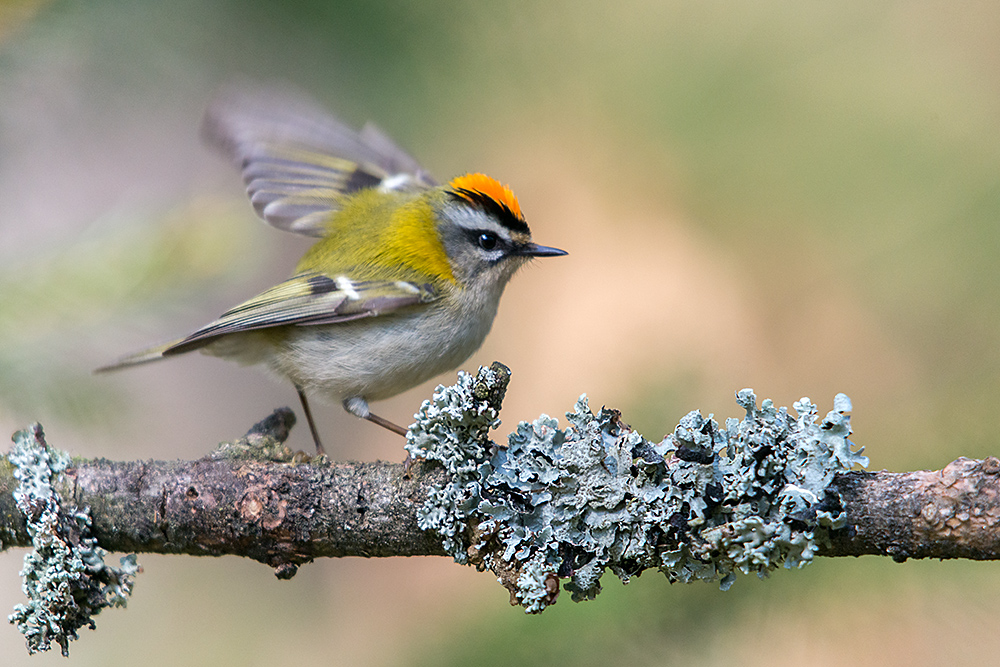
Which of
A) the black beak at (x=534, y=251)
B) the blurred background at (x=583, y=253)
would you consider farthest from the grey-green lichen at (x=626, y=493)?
the black beak at (x=534, y=251)

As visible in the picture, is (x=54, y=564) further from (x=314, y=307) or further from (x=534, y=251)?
(x=534, y=251)

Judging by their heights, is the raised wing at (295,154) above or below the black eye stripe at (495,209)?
above

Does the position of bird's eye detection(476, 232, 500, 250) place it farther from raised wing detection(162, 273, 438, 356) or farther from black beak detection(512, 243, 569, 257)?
raised wing detection(162, 273, 438, 356)

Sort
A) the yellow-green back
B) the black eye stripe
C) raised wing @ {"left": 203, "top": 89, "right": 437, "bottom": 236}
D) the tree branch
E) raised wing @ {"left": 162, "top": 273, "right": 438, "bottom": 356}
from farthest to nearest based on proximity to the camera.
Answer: raised wing @ {"left": 203, "top": 89, "right": 437, "bottom": 236}, the black eye stripe, the yellow-green back, raised wing @ {"left": 162, "top": 273, "right": 438, "bottom": 356}, the tree branch

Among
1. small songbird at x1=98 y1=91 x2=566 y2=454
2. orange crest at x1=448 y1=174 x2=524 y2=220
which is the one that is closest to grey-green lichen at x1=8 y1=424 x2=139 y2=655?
small songbird at x1=98 y1=91 x2=566 y2=454

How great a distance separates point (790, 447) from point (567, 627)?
1.86 feet

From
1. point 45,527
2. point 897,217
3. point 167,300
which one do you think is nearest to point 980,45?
point 897,217

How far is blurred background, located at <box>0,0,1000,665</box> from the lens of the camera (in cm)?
157

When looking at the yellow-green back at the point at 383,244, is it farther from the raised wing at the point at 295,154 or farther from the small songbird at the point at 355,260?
the raised wing at the point at 295,154

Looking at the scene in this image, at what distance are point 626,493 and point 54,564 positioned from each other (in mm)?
1092

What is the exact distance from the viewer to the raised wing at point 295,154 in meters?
2.79

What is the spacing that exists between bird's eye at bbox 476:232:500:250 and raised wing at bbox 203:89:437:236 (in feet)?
1.83

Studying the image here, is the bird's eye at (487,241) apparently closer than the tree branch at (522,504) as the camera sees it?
No

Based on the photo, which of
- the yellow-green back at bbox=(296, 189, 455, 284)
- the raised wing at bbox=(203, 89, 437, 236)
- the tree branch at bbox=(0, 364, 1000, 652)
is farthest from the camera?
the raised wing at bbox=(203, 89, 437, 236)
